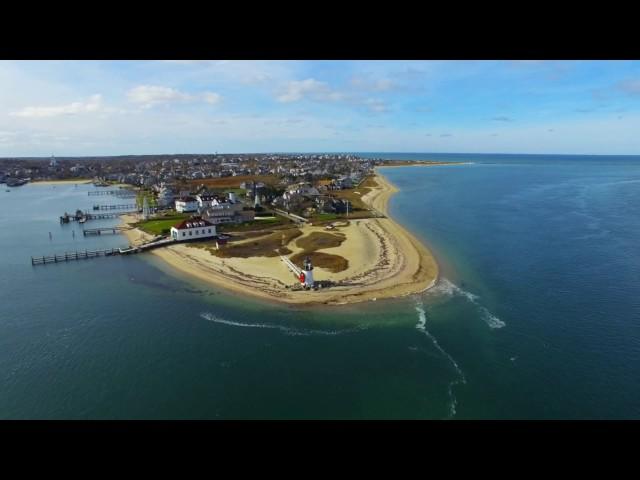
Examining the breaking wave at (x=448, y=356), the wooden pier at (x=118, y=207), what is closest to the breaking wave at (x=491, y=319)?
the breaking wave at (x=448, y=356)

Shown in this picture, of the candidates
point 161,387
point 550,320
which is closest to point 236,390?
point 161,387

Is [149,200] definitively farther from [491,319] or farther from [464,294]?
[491,319]

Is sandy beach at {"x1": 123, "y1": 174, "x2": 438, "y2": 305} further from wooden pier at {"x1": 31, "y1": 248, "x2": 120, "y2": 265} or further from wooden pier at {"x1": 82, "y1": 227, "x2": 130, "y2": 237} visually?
wooden pier at {"x1": 82, "y1": 227, "x2": 130, "y2": 237}

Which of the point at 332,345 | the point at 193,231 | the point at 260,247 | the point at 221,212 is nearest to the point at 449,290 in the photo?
the point at 332,345

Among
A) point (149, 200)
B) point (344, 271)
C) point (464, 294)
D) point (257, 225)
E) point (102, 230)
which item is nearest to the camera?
point (464, 294)

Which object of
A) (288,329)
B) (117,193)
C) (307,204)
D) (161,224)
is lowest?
(288,329)

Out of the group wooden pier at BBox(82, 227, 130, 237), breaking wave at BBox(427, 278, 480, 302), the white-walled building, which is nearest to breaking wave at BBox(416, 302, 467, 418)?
breaking wave at BBox(427, 278, 480, 302)
